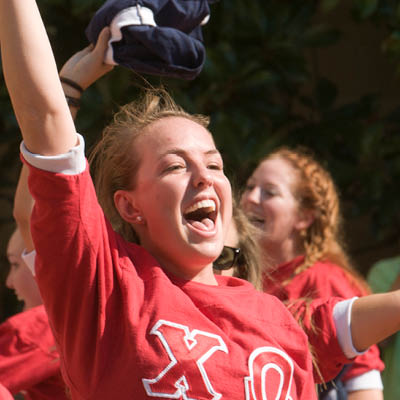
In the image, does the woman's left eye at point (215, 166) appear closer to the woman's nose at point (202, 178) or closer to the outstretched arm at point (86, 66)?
the woman's nose at point (202, 178)

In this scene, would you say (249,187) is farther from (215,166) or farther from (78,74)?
(215,166)

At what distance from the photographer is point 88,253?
129 cm

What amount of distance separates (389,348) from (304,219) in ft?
1.77

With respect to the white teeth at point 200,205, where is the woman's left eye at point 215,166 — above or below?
above

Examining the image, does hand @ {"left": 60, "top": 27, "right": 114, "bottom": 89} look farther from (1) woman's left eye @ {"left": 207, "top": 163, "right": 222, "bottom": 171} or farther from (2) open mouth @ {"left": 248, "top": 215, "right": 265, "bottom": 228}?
(2) open mouth @ {"left": 248, "top": 215, "right": 265, "bottom": 228}

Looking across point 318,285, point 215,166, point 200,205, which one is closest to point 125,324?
point 200,205

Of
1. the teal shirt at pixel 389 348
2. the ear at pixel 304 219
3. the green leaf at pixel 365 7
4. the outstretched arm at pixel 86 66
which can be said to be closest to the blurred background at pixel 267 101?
the green leaf at pixel 365 7

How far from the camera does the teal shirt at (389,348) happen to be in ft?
8.66

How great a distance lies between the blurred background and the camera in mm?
3303

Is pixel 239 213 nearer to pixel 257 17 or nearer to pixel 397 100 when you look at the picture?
pixel 257 17

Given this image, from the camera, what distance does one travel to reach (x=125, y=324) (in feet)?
4.36

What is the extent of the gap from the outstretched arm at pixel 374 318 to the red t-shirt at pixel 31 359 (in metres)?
0.73

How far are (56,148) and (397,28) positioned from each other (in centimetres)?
257

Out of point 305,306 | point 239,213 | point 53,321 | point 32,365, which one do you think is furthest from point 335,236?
point 53,321
